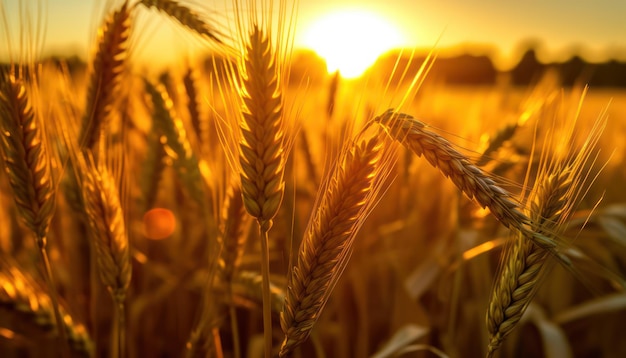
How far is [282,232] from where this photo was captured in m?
1.94

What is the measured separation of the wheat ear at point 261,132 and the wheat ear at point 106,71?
0.58 metres

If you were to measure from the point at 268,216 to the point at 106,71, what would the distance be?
75 centimetres

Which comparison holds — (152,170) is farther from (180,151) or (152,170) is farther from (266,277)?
(266,277)

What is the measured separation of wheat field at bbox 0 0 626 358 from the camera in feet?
2.98

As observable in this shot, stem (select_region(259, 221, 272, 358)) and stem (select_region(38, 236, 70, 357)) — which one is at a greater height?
stem (select_region(259, 221, 272, 358))

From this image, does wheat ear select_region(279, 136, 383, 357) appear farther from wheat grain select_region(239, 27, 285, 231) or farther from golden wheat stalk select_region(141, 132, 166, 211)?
golden wheat stalk select_region(141, 132, 166, 211)

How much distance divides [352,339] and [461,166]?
59.4 inches

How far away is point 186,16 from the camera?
117cm

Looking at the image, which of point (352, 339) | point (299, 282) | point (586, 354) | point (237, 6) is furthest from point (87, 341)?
point (586, 354)

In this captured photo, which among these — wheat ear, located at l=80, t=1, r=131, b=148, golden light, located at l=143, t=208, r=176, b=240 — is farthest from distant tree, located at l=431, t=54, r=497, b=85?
wheat ear, located at l=80, t=1, r=131, b=148

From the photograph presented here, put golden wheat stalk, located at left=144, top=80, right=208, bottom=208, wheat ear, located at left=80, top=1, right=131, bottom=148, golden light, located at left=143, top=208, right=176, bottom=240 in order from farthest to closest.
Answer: golden light, located at left=143, top=208, right=176, bottom=240 → golden wheat stalk, located at left=144, top=80, right=208, bottom=208 → wheat ear, located at left=80, top=1, right=131, bottom=148

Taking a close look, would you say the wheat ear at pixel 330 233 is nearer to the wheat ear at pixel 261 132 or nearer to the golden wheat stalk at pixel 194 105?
the wheat ear at pixel 261 132

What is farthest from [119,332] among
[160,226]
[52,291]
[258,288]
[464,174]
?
[160,226]

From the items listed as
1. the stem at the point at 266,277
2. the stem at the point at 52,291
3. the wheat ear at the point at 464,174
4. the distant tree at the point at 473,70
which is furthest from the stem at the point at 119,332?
the distant tree at the point at 473,70
